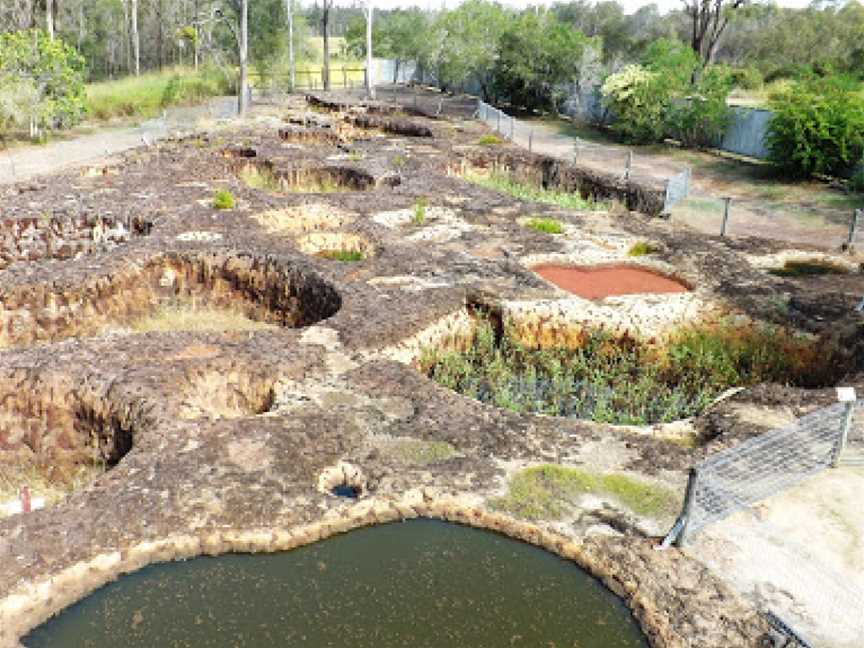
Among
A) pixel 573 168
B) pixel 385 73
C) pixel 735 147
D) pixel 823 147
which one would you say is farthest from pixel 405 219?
pixel 385 73

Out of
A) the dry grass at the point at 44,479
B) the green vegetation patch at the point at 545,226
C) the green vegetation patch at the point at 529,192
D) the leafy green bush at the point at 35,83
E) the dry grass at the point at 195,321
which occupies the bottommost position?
the dry grass at the point at 44,479

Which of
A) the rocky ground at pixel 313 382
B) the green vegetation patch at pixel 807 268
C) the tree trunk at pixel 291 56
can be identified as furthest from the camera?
the tree trunk at pixel 291 56

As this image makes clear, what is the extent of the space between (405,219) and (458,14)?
→ 33785mm

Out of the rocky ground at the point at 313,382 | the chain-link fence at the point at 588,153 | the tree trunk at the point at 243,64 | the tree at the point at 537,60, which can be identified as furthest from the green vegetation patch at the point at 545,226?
the tree at the point at 537,60

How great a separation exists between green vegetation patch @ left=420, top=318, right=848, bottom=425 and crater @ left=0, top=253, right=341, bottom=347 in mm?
3021

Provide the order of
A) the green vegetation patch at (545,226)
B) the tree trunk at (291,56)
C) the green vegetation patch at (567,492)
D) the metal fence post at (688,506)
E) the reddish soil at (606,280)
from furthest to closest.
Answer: the tree trunk at (291,56) → the green vegetation patch at (545,226) → the reddish soil at (606,280) → the green vegetation patch at (567,492) → the metal fence post at (688,506)

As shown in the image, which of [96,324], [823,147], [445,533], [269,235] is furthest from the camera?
[823,147]

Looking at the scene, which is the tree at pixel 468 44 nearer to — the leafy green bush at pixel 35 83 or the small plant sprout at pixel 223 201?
the leafy green bush at pixel 35 83

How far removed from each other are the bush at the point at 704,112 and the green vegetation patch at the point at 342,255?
65.1ft

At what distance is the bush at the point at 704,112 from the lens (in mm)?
31938

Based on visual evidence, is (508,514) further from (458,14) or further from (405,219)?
(458,14)

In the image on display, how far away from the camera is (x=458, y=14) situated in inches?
1944

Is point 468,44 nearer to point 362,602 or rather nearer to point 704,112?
point 704,112

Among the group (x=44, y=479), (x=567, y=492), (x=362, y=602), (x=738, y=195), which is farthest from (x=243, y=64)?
(x=362, y=602)
